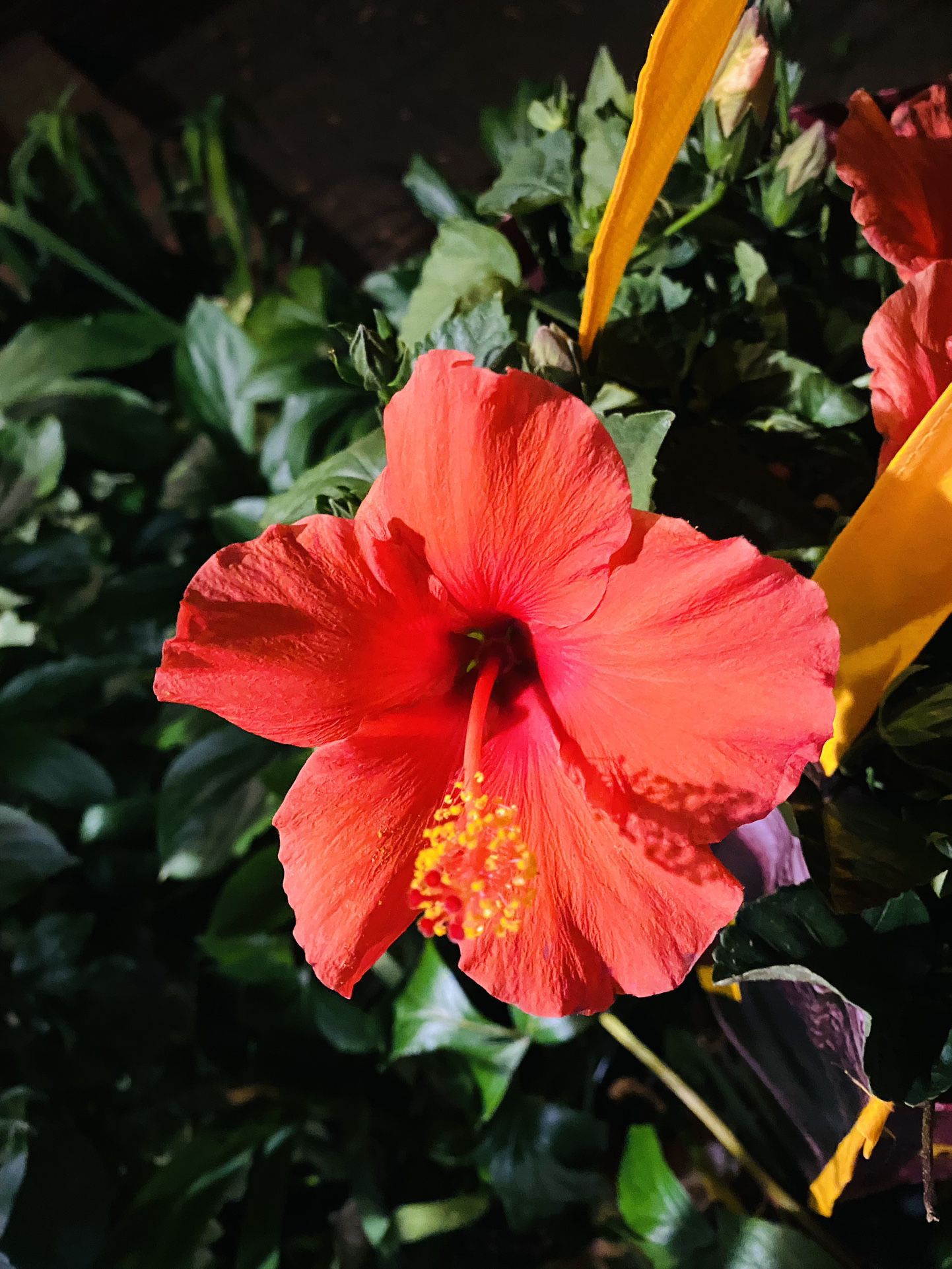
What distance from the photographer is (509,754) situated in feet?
1.18

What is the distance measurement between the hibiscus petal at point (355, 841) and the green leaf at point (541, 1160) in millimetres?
371

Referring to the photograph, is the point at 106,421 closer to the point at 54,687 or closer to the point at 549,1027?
the point at 54,687

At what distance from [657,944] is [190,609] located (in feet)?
0.66

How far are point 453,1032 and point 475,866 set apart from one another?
1.18 feet

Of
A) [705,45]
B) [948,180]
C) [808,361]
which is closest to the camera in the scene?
[705,45]

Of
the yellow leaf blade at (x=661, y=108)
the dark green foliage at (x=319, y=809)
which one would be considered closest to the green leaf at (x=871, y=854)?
the dark green foliage at (x=319, y=809)

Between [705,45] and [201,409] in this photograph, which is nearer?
[705,45]

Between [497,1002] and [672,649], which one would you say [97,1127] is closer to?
[497,1002]

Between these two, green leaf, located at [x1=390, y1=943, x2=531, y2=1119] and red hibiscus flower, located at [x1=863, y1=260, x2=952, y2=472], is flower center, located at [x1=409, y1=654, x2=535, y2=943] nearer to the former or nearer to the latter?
red hibiscus flower, located at [x1=863, y1=260, x2=952, y2=472]

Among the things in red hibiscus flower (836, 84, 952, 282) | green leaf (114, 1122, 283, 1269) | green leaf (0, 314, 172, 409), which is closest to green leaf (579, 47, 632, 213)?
red hibiscus flower (836, 84, 952, 282)

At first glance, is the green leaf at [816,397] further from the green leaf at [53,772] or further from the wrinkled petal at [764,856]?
the green leaf at [53,772]

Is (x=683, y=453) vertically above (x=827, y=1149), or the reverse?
(x=683, y=453)

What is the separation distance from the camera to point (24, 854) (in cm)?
68

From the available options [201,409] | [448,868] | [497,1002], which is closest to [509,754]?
[448,868]
